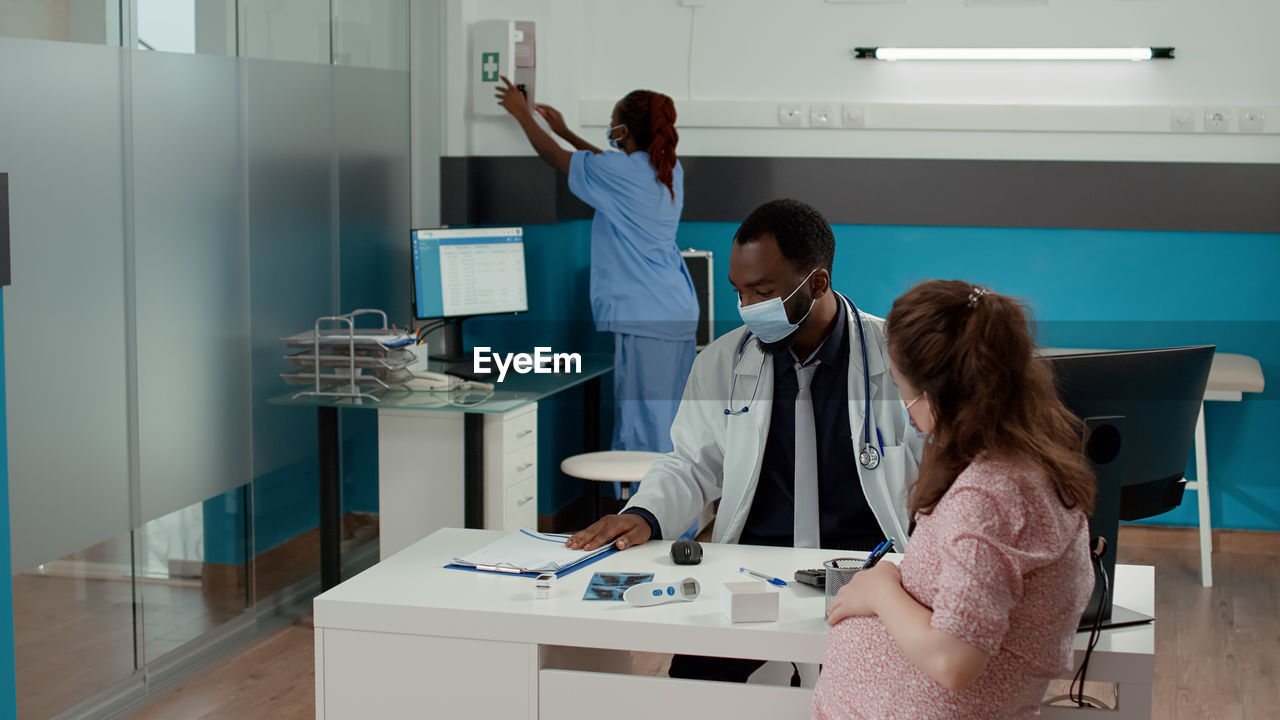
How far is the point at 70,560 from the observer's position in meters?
2.65

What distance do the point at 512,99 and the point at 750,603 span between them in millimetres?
3066

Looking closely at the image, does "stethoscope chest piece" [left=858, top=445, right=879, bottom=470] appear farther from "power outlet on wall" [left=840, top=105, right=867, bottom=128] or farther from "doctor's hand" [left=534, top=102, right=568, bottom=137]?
"power outlet on wall" [left=840, top=105, right=867, bottom=128]

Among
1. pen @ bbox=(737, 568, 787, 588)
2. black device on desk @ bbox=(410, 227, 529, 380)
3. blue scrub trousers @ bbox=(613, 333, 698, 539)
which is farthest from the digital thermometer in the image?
blue scrub trousers @ bbox=(613, 333, 698, 539)

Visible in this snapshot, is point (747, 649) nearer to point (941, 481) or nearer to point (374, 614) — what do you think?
point (941, 481)

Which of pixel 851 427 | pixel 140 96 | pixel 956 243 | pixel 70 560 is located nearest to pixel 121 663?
pixel 70 560

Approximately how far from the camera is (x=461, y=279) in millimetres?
4148

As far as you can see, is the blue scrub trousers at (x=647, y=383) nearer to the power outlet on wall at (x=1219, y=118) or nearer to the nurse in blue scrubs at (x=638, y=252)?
the nurse in blue scrubs at (x=638, y=252)

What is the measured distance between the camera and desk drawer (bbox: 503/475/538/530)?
3.51 meters

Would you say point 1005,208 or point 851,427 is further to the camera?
point 1005,208

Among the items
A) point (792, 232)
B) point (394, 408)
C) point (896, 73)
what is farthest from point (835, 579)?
point (896, 73)

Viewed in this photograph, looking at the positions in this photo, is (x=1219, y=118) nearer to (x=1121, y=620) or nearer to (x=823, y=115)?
(x=823, y=115)

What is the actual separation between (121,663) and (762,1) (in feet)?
11.5

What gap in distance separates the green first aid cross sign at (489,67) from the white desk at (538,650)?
9.65 feet

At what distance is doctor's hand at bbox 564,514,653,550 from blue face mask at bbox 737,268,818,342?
450mm
